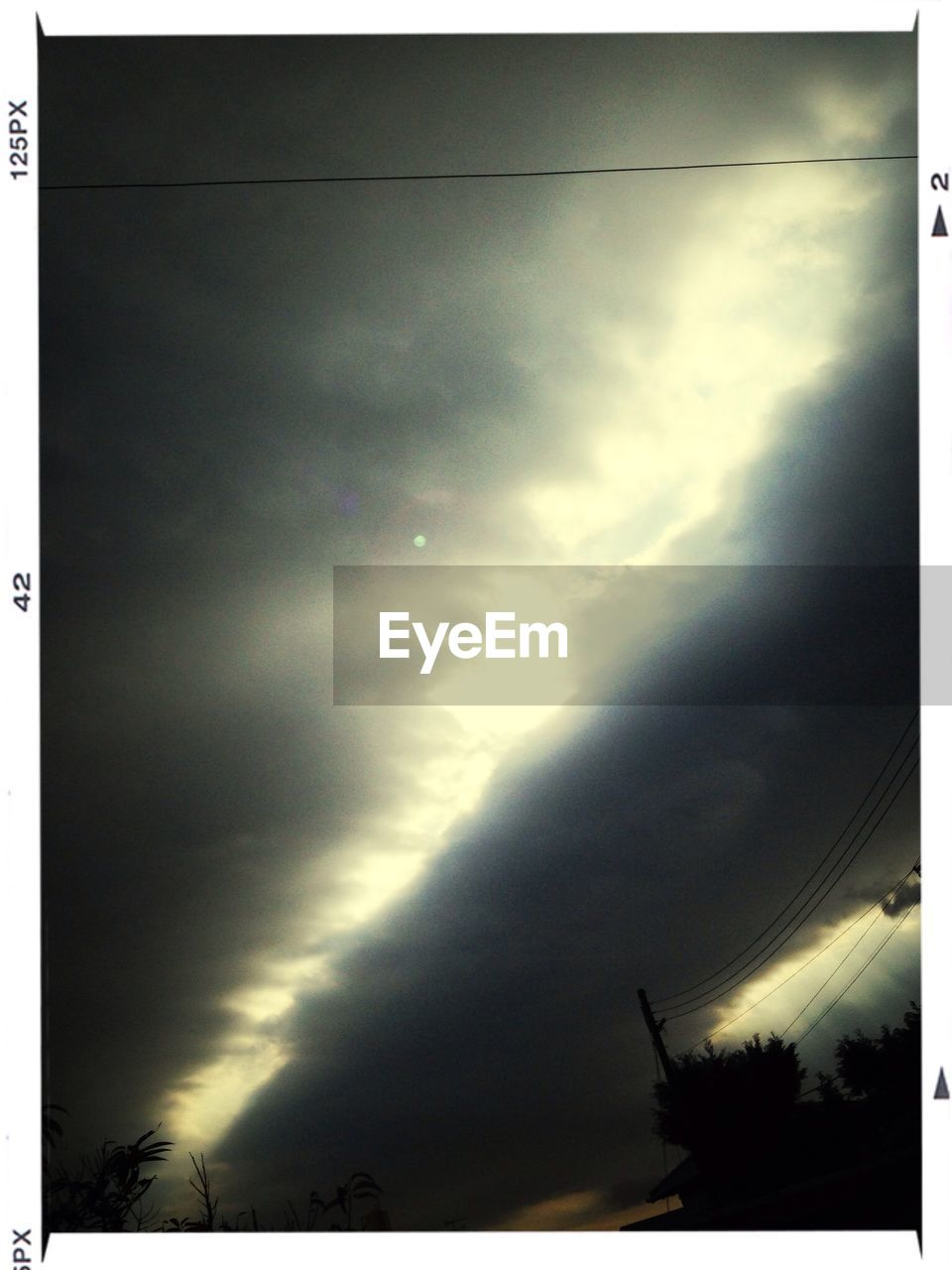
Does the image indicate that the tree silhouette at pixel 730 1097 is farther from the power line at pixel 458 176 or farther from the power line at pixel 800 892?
the power line at pixel 458 176

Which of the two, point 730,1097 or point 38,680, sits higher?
point 38,680

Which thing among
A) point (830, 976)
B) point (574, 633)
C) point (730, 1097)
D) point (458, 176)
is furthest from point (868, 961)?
point (458, 176)

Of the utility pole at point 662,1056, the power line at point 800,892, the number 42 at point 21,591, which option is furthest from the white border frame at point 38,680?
the utility pole at point 662,1056

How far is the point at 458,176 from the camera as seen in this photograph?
1.68 metres

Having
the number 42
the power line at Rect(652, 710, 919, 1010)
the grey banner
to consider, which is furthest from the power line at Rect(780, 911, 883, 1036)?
the number 42

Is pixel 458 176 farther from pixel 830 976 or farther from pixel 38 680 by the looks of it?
pixel 830 976

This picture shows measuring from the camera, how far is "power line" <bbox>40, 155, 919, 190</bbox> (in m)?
1.66

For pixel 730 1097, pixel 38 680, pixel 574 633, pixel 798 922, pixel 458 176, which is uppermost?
pixel 458 176

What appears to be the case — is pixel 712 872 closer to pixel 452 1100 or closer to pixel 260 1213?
pixel 452 1100

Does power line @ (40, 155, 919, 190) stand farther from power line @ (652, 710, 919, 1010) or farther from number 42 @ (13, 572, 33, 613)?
power line @ (652, 710, 919, 1010)

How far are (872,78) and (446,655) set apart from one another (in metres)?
1.42

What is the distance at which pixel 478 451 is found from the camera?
171 centimetres

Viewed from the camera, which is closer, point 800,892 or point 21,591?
point 21,591
